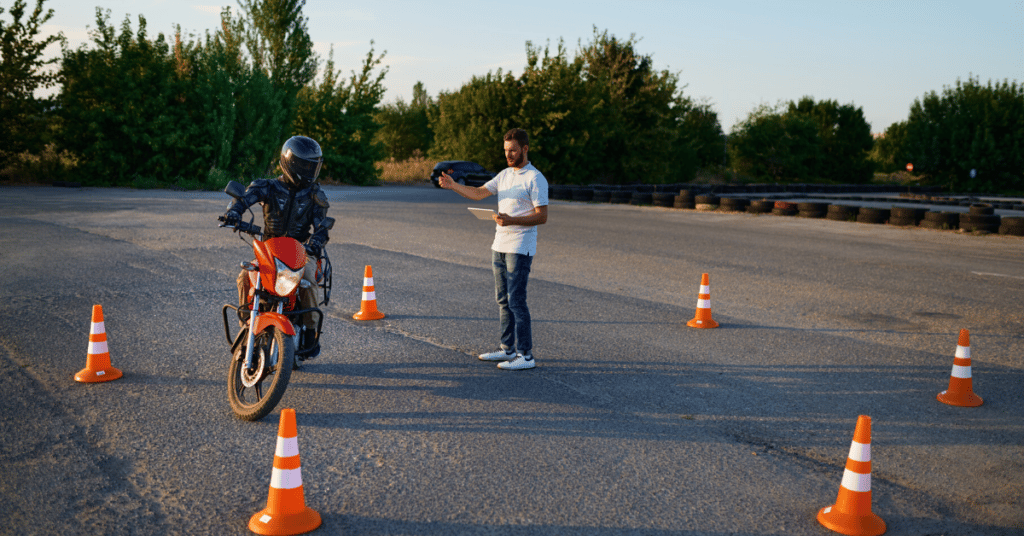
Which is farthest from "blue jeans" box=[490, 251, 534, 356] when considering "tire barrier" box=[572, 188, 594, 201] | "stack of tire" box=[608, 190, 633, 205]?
"tire barrier" box=[572, 188, 594, 201]

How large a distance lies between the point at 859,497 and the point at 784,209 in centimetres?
2112

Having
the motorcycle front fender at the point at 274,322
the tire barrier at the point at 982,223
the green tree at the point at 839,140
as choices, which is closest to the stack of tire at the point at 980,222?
the tire barrier at the point at 982,223

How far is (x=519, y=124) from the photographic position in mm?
41969

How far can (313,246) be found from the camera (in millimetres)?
5305

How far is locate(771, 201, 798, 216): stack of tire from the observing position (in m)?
22.8

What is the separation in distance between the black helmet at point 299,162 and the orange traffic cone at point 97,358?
6.00 ft

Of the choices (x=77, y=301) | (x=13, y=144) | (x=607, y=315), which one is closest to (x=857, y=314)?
(x=607, y=315)

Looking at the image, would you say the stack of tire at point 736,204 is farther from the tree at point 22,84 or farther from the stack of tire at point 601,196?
the tree at point 22,84

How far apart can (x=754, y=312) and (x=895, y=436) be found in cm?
390

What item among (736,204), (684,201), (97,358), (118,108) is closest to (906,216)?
(736,204)

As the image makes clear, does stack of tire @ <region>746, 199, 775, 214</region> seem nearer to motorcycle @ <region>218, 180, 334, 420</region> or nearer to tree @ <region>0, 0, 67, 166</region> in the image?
motorcycle @ <region>218, 180, 334, 420</region>

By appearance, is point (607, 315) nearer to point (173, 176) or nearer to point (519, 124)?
point (173, 176)

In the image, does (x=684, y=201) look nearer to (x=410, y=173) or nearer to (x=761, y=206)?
(x=761, y=206)

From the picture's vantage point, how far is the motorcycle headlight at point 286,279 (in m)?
4.72
